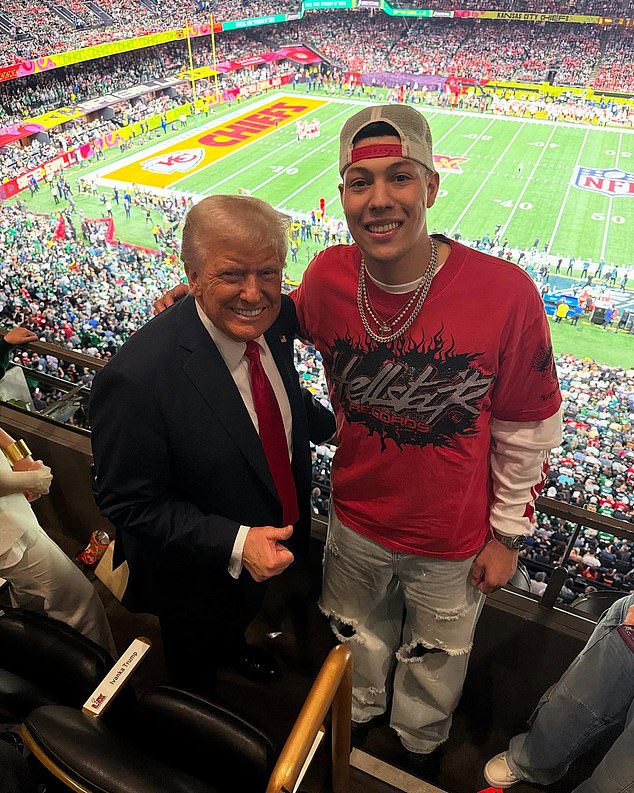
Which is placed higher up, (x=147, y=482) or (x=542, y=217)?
(x=147, y=482)

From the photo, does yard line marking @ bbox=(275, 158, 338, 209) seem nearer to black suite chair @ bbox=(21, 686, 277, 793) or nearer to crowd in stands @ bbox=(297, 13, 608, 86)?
crowd in stands @ bbox=(297, 13, 608, 86)

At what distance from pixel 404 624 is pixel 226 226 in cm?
121

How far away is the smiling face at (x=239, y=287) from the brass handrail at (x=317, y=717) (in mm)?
620

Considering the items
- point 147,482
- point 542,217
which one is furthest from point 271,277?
point 542,217

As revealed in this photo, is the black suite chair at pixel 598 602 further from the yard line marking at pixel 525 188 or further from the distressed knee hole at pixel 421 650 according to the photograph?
the yard line marking at pixel 525 188

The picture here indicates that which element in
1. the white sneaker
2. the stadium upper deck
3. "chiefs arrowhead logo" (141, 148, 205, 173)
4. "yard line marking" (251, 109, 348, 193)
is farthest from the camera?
the stadium upper deck

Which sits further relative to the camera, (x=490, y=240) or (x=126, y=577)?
(x=490, y=240)

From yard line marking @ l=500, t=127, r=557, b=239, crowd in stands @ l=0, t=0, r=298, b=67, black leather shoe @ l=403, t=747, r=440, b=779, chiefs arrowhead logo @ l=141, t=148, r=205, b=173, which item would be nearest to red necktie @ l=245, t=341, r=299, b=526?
black leather shoe @ l=403, t=747, r=440, b=779

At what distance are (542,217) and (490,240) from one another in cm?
254

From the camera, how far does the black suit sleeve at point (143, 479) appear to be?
3.62 ft

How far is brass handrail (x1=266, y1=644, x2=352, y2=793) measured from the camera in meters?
0.82

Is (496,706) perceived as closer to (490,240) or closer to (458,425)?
(458,425)

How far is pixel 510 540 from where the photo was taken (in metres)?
1.38

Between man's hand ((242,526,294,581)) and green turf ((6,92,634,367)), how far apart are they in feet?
40.6
